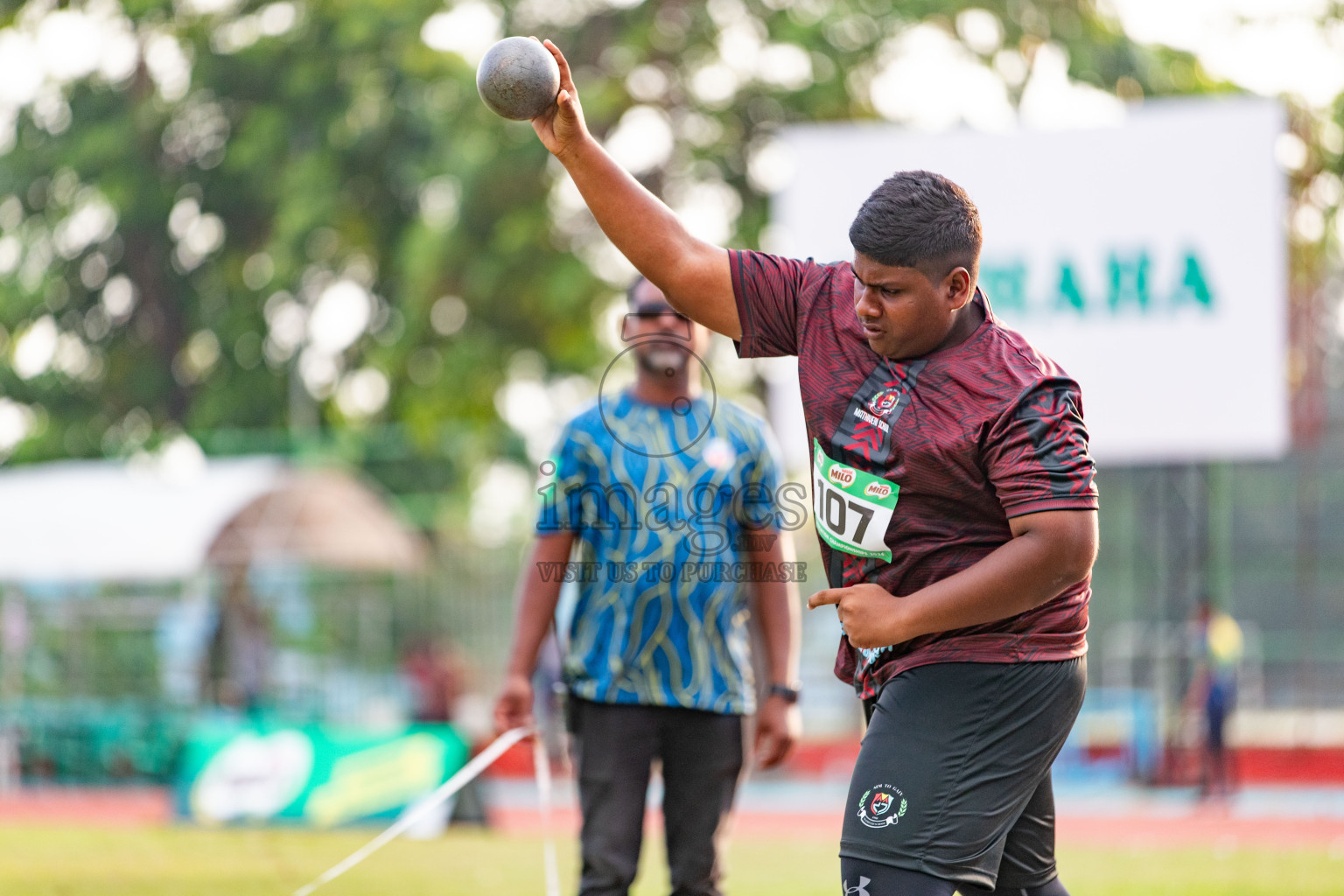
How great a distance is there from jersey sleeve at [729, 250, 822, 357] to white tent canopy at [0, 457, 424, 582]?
17.3 metres

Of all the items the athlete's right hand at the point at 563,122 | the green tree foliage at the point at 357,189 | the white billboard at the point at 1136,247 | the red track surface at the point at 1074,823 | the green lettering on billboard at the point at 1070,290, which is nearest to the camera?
the athlete's right hand at the point at 563,122

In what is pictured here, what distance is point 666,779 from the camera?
15.8ft

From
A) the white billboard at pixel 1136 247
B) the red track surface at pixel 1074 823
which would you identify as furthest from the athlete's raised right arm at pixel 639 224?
the white billboard at pixel 1136 247

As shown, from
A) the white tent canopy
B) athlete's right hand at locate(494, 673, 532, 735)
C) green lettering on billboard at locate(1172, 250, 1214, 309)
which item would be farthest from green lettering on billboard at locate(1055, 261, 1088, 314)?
athlete's right hand at locate(494, 673, 532, 735)

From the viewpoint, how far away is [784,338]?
3.51m

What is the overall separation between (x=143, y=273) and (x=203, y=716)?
12.1 meters

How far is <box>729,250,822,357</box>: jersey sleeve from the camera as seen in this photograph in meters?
3.48

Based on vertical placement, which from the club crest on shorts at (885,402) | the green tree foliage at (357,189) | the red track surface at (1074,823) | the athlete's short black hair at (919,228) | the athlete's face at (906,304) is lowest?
the red track surface at (1074,823)

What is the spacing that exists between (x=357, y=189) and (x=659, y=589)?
18.5m

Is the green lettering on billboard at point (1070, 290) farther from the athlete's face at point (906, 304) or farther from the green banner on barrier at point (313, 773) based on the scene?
the athlete's face at point (906, 304)

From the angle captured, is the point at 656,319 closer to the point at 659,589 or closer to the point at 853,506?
the point at 659,589

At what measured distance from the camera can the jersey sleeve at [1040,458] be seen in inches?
120

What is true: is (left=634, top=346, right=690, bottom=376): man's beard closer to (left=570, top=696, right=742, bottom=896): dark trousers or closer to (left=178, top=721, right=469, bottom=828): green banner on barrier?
(left=570, top=696, right=742, bottom=896): dark trousers

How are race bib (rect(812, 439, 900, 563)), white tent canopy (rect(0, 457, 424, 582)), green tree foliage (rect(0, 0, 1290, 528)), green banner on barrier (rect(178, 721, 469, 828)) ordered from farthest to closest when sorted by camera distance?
white tent canopy (rect(0, 457, 424, 582))
green tree foliage (rect(0, 0, 1290, 528))
green banner on barrier (rect(178, 721, 469, 828))
race bib (rect(812, 439, 900, 563))
